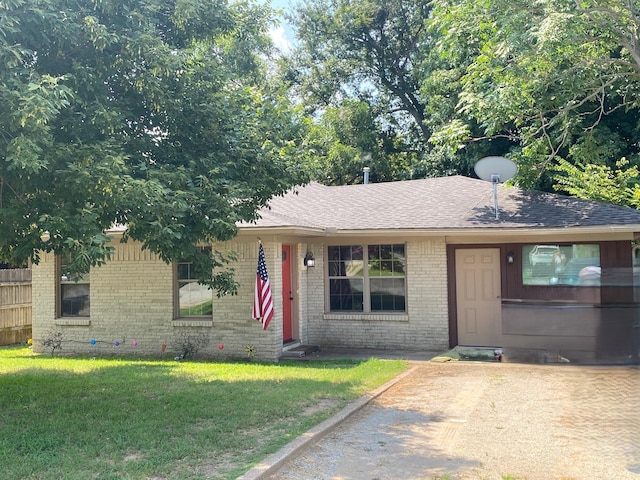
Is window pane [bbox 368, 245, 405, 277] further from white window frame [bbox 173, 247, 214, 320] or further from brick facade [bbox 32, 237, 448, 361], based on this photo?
white window frame [bbox 173, 247, 214, 320]

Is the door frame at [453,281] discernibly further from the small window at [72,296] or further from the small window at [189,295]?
the small window at [72,296]

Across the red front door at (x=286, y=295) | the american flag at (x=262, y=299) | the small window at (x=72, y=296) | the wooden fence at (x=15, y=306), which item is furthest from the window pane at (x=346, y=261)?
the wooden fence at (x=15, y=306)

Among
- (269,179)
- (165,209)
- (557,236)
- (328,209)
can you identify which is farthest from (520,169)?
(165,209)

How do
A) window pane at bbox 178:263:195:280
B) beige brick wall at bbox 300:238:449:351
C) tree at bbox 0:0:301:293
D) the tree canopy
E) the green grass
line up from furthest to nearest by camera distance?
window pane at bbox 178:263:195:280
beige brick wall at bbox 300:238:449:351
the tree canopy
tree at bbox 0:0:301:293
the green grass

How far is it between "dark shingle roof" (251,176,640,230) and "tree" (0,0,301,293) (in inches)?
141

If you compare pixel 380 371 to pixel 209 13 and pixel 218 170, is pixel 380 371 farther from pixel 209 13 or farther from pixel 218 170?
pixel 209 13

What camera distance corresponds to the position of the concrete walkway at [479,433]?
5.76 metres

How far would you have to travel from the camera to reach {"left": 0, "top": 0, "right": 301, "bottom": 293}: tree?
243 inches

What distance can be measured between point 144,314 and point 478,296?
7.45 m

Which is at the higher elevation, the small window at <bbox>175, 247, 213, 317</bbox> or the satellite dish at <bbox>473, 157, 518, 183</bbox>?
the satellite dish at <bbox>473, 157, 518, 183</bbox>

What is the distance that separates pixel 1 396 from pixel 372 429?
548 centimetres

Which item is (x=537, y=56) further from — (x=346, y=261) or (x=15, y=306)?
(x=15, y=306)

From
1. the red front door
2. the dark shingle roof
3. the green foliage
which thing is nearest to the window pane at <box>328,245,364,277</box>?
the dark shingle roof

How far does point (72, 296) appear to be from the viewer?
47.8 ft
